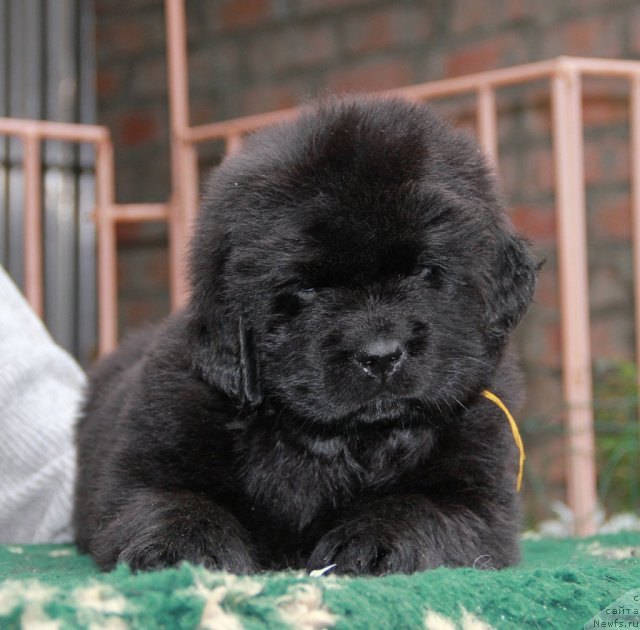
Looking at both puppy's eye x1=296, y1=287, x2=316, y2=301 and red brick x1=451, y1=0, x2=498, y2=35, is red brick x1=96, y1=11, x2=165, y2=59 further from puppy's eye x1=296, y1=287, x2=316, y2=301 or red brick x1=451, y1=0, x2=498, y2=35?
puppy's eye x1=296, y1=287, x2=316, y2=301

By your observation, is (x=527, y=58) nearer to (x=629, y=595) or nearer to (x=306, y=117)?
(x=306, y=117)

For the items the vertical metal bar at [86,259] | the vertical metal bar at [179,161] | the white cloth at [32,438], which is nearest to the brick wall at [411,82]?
the vertical metal bar at [86,259]

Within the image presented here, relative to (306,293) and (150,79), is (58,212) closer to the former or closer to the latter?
(150,79)

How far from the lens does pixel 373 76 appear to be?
20.1 ft

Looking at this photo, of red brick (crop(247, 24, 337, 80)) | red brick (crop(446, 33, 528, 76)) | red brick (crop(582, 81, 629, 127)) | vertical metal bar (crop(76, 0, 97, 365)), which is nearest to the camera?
red brick (crop(582, 81, 629, 127))

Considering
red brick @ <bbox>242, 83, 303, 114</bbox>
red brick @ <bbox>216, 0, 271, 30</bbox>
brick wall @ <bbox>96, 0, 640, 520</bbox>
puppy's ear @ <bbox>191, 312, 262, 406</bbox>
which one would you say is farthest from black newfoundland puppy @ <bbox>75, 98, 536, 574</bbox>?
red brick @ <bbox>216, 0, 271, 30</bbox>

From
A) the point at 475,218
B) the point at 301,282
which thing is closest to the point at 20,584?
the point at 301,282

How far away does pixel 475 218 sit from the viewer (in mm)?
2238

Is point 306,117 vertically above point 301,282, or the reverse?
point 306,117

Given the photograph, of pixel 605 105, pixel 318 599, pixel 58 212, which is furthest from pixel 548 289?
pixel 318 599

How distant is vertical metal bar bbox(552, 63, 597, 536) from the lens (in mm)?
4188

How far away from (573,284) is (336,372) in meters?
2.44

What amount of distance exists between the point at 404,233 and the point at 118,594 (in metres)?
0.95

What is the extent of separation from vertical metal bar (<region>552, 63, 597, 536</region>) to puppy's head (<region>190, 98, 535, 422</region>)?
1970mm
